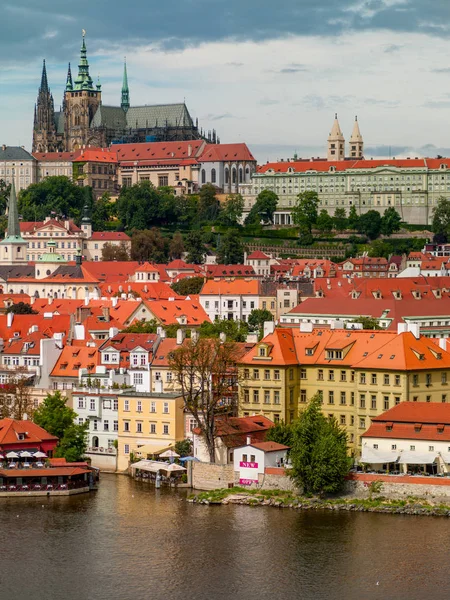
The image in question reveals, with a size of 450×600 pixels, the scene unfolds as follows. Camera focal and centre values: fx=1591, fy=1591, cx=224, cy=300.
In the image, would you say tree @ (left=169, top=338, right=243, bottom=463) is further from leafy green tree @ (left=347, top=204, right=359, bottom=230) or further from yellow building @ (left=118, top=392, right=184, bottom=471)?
leafy green tree @ (left=347, top=204, right=359, bottom=230)

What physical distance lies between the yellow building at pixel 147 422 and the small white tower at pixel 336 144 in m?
139

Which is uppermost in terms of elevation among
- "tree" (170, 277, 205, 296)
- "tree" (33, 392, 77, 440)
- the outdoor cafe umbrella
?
"tree" (170, 277, 205, 296)

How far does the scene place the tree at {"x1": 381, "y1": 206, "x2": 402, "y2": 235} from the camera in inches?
6732

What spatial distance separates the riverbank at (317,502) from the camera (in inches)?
2058

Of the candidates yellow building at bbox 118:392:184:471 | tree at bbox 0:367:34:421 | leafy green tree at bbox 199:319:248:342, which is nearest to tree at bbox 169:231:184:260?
leafy green tree at bbox 199:319:248:342

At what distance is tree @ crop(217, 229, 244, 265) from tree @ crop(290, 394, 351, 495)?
318 feet

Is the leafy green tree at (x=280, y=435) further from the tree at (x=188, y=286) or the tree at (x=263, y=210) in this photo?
the tree at (x=263, y=210)

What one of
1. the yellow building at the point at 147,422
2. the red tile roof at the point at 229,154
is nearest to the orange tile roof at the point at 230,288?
the yellow building at the point at 147,422

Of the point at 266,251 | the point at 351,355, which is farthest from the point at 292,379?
the point at 266,251

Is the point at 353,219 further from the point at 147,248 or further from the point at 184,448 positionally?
the point at 184,448

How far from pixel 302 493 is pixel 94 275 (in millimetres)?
75410

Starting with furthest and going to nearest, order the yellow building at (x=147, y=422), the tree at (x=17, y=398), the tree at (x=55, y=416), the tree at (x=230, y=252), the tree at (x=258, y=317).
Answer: the tree at (x=230, y=252) < the tree at (x=258, y=317) < the tree at (x=17, y=398) < the tree at (x=55, y=416) < the yellow building at (x=147, y=422)

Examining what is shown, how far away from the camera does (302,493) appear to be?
5450 centimetres

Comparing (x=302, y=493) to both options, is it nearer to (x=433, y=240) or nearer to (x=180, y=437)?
(x=180, y=437)
